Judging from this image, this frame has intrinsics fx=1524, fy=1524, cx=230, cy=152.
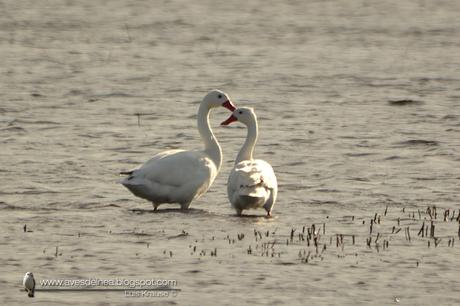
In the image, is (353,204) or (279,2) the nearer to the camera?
(353,204)

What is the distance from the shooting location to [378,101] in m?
24.6

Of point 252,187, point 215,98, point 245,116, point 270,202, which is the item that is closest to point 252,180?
point 252,187

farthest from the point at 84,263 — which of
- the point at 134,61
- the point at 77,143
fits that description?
the point at 134,61

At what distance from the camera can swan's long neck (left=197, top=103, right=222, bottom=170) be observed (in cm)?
1686

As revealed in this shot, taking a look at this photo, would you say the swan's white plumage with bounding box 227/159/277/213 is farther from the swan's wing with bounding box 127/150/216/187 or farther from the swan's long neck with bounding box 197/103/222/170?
the swan's long neck with bounding box 197/103/222/170

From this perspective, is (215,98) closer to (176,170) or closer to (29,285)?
(176,170)

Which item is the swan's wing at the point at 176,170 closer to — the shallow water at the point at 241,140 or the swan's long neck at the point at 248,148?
the shallow water at the point at 241,140

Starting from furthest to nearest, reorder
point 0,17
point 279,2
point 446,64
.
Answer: point 279,2 < point 0,17 < point 446,64

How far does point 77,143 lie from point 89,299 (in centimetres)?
862

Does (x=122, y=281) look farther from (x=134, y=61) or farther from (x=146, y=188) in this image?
(x=134, y=61)

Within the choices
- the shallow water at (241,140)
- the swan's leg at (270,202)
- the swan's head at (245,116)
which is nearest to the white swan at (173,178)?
the shallow water at (241,140)

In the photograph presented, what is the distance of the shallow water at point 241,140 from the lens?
12969 mm

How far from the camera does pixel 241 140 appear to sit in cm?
2127

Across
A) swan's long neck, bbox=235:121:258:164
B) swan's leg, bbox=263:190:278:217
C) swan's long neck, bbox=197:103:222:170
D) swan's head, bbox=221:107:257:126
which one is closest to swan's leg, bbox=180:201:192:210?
swan's long neck, bbox=197:103:222:170
